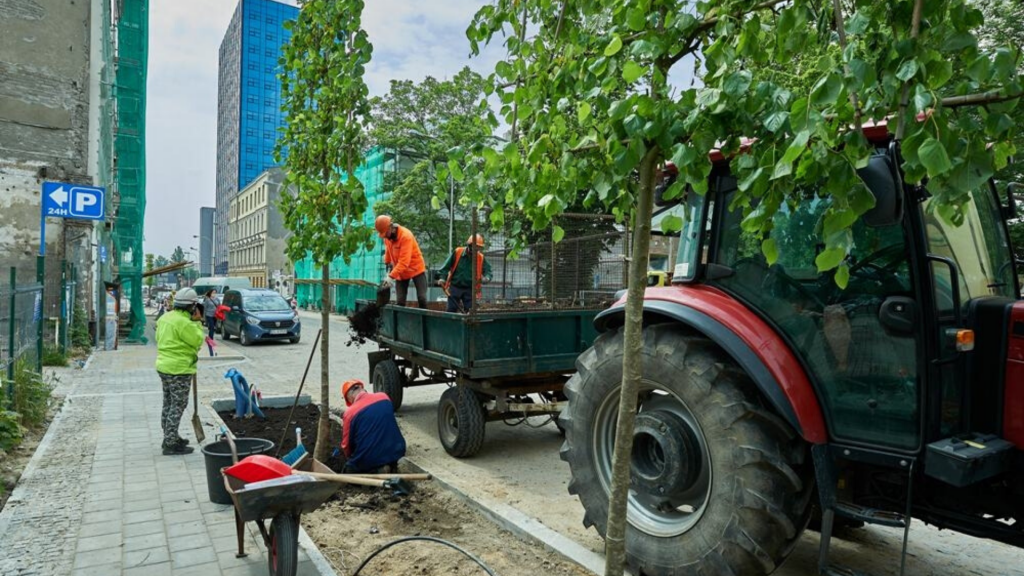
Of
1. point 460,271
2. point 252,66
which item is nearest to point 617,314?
point 460,271

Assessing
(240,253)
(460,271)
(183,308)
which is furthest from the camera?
(240,253)

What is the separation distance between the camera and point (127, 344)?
19219 mm

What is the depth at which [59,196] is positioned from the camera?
13672 millimetres

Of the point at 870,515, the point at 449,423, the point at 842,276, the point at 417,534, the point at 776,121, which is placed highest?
the point at 776,121

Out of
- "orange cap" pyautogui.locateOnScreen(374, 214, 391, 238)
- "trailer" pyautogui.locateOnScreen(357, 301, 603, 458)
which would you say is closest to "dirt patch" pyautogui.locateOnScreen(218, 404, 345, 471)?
"trailer" pyautogui.locateOnScreen(357, 301, 603, 458)

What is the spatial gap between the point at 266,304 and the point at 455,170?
784 inches

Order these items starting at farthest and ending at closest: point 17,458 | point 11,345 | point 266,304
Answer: point 266,304
point 11,345
point 17,458

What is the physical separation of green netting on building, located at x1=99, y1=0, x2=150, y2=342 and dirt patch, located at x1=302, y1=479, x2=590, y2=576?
18.4 m

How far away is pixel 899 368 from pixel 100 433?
7.88m

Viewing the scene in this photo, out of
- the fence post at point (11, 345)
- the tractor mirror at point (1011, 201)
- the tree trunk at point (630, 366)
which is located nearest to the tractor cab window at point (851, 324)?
the tree trunk at point (630, 366)

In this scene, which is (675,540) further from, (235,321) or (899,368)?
(235,321)

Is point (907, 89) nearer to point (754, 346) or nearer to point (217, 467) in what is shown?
point (754, 346)

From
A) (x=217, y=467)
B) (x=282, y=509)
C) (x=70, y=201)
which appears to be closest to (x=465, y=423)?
(x=217, y=467)

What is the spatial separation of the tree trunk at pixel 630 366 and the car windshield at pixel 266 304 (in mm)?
19913
